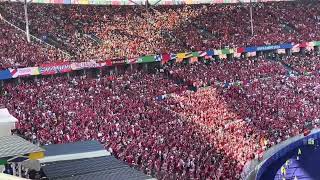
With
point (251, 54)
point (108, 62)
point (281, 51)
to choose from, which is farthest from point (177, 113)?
point (281, 51)

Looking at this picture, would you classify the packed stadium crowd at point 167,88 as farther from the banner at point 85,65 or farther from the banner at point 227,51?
the banner at point 227,51

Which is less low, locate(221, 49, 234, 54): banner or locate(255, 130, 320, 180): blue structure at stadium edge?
locate(221, 49, 234, 54): banner

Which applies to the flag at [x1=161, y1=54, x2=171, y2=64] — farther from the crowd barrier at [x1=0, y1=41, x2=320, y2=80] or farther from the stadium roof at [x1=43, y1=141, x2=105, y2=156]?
the stadium roof at [x1=43, y1=141, x2=105, y2=156]

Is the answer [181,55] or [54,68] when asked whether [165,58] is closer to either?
[181,55]

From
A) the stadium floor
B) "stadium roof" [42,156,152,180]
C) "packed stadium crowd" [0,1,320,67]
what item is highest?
"packed stadium crowd" [0,1,320,67]

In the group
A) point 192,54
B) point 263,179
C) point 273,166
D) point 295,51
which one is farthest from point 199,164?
point 295,51

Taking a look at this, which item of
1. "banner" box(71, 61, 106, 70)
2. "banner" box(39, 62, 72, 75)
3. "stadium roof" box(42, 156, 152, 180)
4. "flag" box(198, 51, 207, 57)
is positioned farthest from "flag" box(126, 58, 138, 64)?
"stadium roof" box(42, 156, 152, 180)

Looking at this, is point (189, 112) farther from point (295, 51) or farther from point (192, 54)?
point (295, 51)

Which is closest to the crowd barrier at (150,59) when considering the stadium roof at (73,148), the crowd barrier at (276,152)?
the crowd barrier at (276,152)
